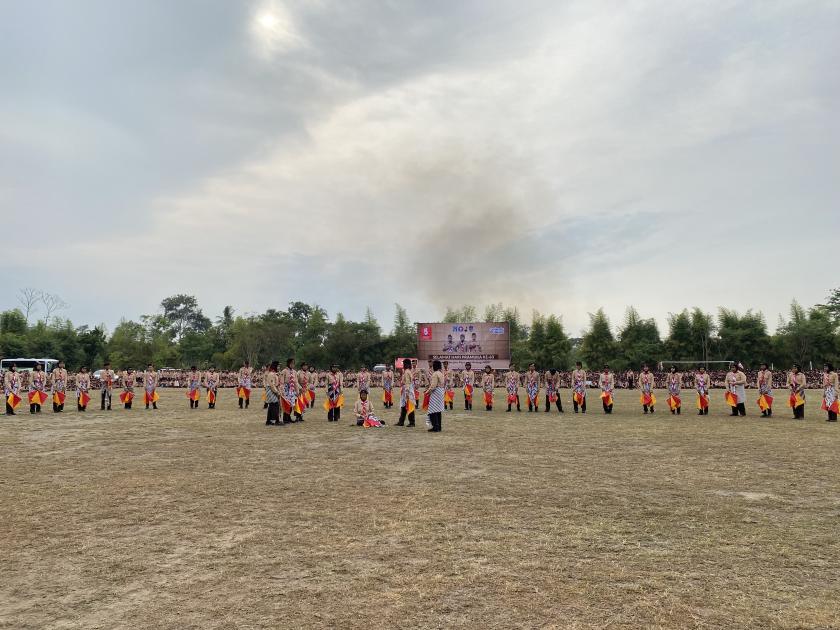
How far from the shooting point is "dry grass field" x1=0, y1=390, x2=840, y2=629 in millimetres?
4004

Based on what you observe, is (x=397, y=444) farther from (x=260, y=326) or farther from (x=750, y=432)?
(x=260, y=326)

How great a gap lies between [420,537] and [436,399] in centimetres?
Answer: 908

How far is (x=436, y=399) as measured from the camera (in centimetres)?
1465

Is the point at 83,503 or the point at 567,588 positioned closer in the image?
the point at 567,588

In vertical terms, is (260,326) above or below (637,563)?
above

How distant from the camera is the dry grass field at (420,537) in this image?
4.00 m

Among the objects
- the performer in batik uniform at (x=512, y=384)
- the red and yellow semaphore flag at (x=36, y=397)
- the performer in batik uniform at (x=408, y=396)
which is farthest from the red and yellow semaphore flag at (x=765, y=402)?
the red and yellow semaphore flag at (x=36, y=397)

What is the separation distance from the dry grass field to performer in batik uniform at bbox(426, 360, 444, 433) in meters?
3.12

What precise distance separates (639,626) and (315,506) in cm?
411

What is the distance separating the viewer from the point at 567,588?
4.33m

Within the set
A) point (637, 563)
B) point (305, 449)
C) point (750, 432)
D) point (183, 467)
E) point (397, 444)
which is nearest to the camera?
Result: point (637, 563)

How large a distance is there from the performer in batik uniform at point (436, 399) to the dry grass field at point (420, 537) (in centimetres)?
312

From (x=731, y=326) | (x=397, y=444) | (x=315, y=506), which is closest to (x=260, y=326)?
(x=731, y=326)

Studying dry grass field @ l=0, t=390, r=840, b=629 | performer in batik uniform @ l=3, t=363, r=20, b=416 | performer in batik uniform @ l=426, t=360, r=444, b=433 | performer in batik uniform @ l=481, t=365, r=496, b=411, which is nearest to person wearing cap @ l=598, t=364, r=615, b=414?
performer in batik uniform @ l=481, t=365, r=496, b=411
